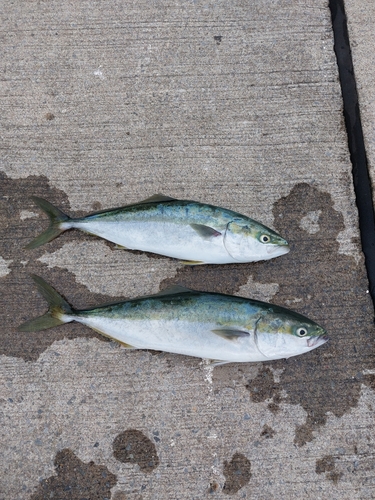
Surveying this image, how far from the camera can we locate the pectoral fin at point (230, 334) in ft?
9.60

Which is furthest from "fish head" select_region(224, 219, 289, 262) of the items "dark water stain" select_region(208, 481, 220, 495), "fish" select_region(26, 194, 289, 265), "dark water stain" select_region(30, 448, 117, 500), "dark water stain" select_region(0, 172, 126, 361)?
"dark water stain" select_region(30, 448, 117, 500)

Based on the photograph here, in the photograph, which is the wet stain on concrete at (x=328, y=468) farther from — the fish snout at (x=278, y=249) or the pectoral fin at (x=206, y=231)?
the pectoral fin at (x=206, y=231)

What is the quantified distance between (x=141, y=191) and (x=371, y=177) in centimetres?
192

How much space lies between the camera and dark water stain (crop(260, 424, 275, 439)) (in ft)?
10.1

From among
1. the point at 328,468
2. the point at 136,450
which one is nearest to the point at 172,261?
the point at 136,450

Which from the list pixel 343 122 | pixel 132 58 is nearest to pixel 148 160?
pixel 132 58

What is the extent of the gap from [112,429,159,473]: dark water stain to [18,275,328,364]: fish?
2.20 feet

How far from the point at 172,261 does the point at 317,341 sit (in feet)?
4.08

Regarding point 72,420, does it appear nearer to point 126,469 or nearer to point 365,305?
point 126,469

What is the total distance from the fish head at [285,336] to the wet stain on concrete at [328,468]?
83 centimetres

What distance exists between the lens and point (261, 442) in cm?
308

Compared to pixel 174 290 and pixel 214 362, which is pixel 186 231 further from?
pixel 214 362

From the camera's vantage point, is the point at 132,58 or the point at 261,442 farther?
the point at 132,58

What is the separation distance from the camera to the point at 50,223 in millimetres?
3318
